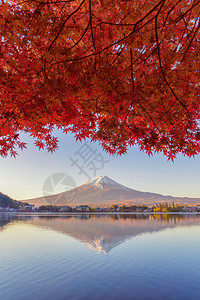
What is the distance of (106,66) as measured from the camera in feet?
10.2

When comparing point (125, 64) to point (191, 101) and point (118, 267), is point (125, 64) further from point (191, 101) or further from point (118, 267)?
point (118, 267)

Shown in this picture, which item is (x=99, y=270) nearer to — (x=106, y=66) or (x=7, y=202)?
(x=106, y=66)

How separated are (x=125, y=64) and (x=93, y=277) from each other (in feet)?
24.1

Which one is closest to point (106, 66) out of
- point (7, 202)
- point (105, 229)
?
point (105, 229)

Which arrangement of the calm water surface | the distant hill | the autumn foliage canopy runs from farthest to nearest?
1. the distant hill
2. the calm water surface
3. the autumn foliage canopy

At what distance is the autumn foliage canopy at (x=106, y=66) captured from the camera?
265 centimetres

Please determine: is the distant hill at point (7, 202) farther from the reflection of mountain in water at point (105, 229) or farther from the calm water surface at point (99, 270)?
the calm water surface at point (99, 270)

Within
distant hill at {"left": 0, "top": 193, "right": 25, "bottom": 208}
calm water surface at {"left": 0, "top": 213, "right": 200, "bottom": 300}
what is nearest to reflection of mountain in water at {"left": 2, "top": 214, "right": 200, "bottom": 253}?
calm water surface at {"left": 0, "top": 213, "right": 200, "bottom": 300}

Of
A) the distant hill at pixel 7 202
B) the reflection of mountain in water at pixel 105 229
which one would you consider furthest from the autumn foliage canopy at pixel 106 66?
the distant hill at pixel 7 202

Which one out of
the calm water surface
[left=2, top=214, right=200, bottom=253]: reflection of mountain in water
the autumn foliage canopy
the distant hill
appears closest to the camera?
the autumn foliage canopy

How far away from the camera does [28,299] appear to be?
577 centimetres

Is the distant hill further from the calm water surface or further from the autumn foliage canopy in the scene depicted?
the autumn foliage canopy

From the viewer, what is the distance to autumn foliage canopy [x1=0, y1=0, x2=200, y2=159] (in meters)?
2.65

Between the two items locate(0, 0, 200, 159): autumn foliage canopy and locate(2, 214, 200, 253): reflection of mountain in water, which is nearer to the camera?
locate(0, 0, 200, 159): autumn foliage canopy
